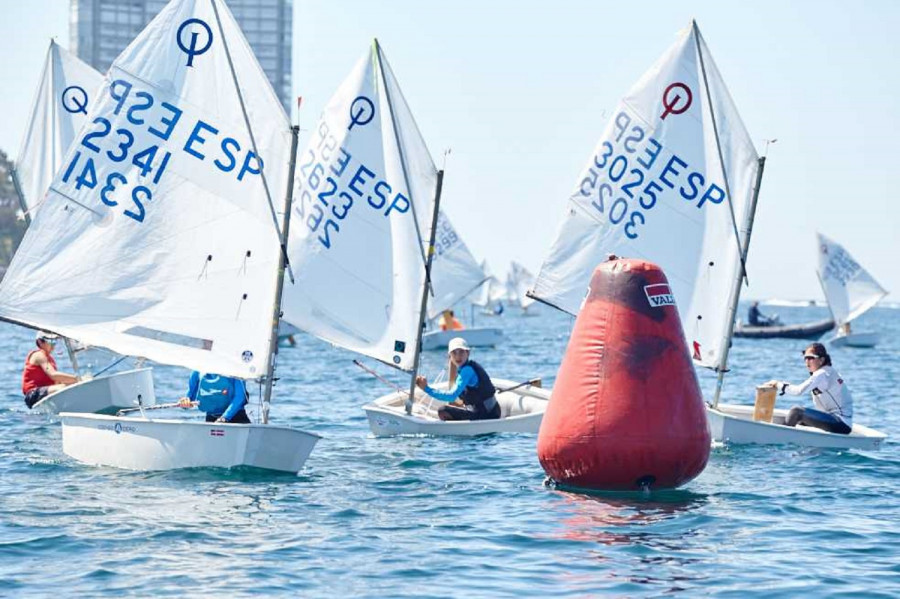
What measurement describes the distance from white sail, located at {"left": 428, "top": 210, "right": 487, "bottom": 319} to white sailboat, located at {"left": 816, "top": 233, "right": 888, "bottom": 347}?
21101 mm

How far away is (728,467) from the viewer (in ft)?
61.7

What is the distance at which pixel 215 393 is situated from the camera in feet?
58.6

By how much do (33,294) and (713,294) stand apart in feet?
36.3

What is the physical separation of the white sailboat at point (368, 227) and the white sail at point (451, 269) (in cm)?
2204

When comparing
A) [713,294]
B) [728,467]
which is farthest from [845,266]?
[728,467]

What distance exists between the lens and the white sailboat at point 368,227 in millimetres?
22859

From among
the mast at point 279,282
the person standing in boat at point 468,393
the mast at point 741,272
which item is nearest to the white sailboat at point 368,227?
the person standing in boat at point 468,393

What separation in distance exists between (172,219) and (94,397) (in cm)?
710

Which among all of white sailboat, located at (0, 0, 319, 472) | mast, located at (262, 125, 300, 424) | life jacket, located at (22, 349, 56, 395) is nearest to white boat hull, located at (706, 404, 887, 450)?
mast, located at (262, 125, 300, 424)

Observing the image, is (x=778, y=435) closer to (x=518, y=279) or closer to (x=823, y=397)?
(x=823, y=397)

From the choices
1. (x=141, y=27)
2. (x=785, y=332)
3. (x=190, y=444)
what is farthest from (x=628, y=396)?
(x=141, y=27)

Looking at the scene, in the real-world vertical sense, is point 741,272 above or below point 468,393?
above

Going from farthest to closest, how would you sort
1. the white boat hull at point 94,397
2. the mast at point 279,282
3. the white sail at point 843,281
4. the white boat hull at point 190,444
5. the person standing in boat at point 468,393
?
1. the white sail at point 843,281
2. the white boat hull at point 94,397
3. the person standing in boat at point 468,393
4. the mast at point 279,282
5. the white boat hull at point 190,444

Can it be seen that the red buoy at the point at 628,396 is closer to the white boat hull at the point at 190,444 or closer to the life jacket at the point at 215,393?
the white boat hull at the point at 190,444
